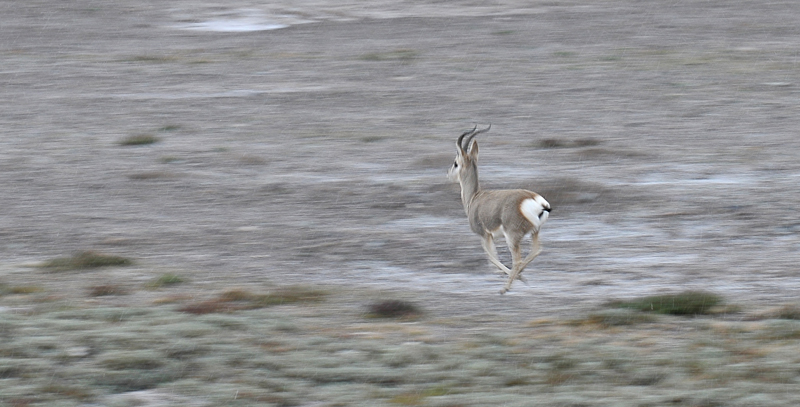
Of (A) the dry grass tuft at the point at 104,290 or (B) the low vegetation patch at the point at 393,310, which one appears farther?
(A) the dry grass tuft at the point at 104,290

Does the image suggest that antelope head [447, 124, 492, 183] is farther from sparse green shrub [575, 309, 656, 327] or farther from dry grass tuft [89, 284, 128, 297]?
dry grass tuft [89, 284, 128, 297]

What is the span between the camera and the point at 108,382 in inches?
261

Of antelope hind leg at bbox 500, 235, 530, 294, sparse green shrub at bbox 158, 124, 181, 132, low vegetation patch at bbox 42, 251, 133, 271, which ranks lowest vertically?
sparse green shrub at bbox 158, 124, 181, 132

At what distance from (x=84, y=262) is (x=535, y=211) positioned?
3810 mm

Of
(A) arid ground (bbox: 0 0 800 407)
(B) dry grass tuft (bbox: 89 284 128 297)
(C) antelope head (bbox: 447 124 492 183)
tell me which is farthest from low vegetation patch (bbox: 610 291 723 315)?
(B) dry grass tuft (bbox: 89 284 128 297)

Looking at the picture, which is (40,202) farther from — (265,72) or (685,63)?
(685,63)

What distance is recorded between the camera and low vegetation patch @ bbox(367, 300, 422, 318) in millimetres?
8117

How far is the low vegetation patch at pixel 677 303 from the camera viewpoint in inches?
316

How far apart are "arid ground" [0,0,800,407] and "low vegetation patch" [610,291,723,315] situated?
0.48ft

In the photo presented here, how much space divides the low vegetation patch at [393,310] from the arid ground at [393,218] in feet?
A: 0.42

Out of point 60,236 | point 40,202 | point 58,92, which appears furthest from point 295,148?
point 58,92

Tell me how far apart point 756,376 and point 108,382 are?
11.7ft

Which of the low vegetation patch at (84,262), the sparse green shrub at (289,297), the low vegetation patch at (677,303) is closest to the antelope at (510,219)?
the low vegetation patch at (677,303)

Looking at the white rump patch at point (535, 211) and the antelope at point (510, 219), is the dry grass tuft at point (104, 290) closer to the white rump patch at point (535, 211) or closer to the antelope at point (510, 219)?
the antelope at point (510, 219)
